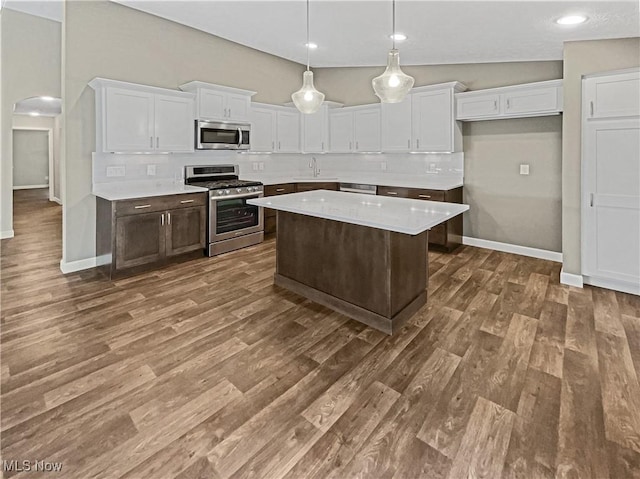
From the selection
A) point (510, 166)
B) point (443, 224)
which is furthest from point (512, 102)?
point (443, 224)

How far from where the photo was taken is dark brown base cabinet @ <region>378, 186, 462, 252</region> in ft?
16.4

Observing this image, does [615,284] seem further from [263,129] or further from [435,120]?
[263,129]

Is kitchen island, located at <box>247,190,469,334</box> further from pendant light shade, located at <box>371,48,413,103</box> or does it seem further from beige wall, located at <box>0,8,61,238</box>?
beige wall, located at <box>0,8,61,238</box>

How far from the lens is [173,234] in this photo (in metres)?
4.41

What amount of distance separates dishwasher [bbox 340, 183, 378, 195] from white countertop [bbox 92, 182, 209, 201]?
2374 millimetres

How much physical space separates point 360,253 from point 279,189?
125 inches

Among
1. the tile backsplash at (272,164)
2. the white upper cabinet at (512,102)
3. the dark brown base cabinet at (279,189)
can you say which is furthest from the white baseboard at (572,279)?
the dark brown base cabinet at (279,189)

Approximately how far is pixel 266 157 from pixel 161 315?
3.82 meters

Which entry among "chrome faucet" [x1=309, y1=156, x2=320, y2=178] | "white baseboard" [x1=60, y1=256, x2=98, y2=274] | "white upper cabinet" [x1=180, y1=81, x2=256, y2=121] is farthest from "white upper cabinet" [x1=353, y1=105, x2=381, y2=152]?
"white baseboard" [x1=60, y1=256, x2=98, y2=274]

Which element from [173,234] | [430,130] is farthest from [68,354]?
[430,130]

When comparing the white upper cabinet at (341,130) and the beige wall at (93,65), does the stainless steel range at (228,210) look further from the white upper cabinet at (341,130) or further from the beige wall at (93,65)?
the white upper cabinet at (341,130)

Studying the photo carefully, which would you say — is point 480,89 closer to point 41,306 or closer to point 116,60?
point 116,60

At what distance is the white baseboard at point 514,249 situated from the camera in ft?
15.7

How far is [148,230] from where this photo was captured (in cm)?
416
